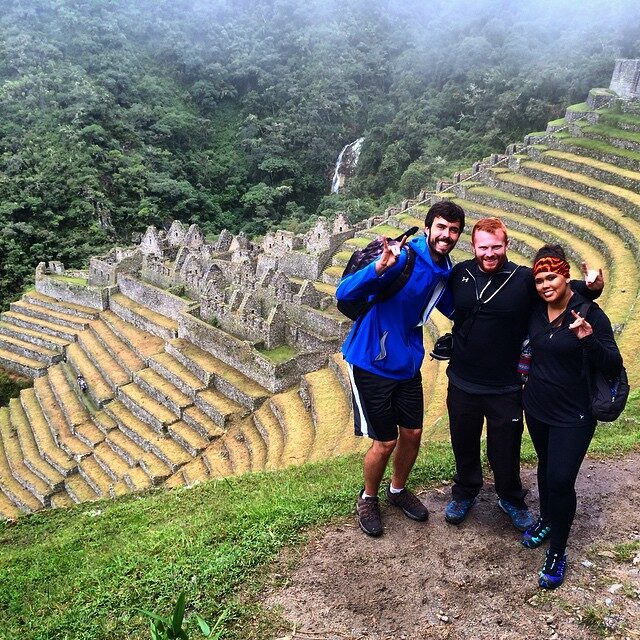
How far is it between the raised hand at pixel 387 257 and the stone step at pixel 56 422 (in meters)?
11.4

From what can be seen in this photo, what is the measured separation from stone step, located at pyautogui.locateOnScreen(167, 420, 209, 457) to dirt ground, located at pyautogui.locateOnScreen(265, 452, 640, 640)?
7.78 m

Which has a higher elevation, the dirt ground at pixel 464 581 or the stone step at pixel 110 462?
the dirt ground at pixel 464 581

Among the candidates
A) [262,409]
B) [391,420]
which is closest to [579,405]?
[391,420]

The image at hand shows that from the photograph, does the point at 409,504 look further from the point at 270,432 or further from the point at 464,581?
the point at 270,432

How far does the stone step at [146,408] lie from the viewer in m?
12.4

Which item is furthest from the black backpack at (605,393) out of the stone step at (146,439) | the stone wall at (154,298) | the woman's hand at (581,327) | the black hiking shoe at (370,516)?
the stone wall at (154,298)

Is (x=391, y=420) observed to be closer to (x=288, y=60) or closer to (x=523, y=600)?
(x=523, y=600)

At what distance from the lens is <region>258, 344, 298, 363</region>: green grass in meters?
12.7

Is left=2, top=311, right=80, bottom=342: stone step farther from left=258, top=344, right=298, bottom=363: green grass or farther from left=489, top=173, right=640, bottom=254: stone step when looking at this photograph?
left=489, top=173, right=640, bottom=254: stone step

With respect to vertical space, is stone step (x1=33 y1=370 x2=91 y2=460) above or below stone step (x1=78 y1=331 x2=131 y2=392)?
below

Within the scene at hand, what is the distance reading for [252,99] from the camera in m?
48.9

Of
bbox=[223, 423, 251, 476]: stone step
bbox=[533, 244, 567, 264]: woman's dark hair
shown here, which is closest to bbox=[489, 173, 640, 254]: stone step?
bbox=[223, 423, 251, 476]: stone step

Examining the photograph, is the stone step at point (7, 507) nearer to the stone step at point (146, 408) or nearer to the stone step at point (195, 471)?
the stone step at point (146, 408)

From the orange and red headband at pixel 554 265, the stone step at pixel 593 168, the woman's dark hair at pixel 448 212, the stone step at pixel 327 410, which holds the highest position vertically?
the woman's dark hair at pixel 448 212
